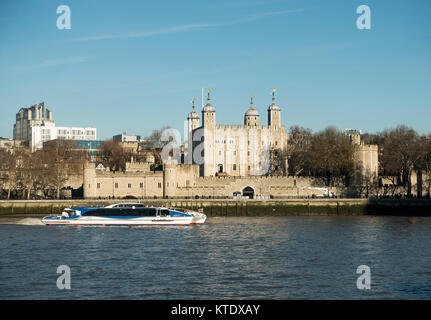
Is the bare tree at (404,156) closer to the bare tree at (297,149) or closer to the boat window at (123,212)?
the bare tree at (297,149)

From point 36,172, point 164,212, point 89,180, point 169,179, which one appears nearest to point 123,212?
point 164,212

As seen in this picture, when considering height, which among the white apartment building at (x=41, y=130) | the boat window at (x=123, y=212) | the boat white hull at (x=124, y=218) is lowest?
the boat white hull at (x=124, y=218)

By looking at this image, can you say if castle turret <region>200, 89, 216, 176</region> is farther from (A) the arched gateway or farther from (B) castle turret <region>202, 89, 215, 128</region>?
(A) the arched gateway

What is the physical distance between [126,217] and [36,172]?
2336cm

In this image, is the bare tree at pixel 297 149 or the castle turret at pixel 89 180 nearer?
the castle turret at pixel 89 180

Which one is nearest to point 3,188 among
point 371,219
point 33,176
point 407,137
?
point 33,176

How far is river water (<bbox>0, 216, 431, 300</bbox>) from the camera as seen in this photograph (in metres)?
29.1

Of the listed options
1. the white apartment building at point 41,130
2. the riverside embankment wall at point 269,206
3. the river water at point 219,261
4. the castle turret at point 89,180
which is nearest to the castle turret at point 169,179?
the riverside embankment wall at point 269,206

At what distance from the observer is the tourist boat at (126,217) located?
58625 millimetres

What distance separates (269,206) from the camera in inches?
2763

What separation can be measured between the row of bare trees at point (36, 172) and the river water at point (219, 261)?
22.2 meters

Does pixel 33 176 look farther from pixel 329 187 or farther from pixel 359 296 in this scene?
pixel 359 296

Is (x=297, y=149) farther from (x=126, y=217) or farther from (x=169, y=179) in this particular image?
(x=126, y=217)
